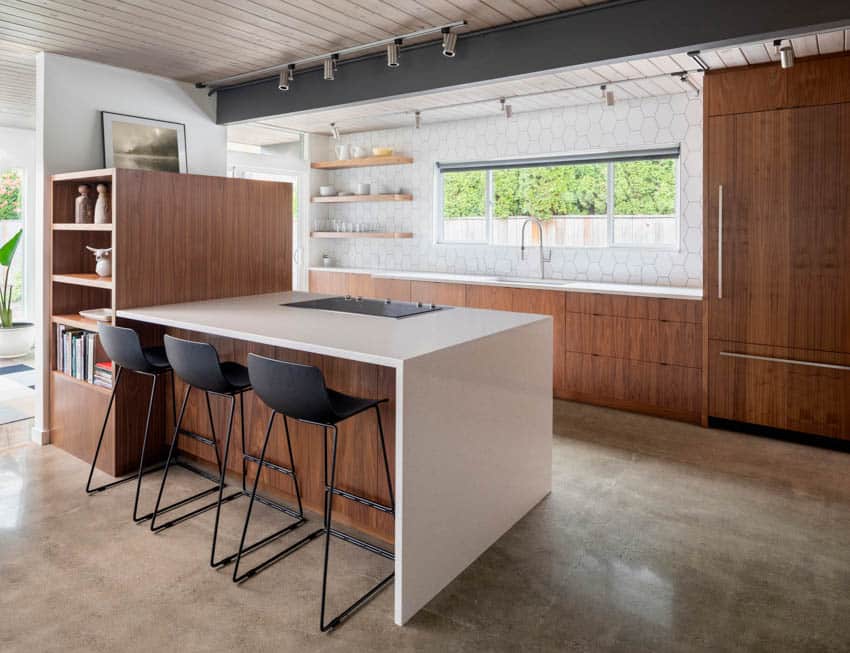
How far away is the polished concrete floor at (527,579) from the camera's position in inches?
80.0

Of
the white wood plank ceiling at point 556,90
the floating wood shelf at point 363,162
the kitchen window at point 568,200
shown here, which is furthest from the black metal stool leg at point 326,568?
the floating wood shelf at point 363,162

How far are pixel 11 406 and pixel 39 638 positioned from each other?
324 centimetres

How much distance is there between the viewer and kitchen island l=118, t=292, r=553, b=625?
2.15 m

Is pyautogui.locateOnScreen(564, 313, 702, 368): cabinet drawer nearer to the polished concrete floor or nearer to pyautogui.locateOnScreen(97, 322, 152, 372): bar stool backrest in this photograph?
the polished concrete floor

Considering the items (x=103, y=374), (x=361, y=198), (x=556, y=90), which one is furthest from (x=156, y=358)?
(x=361, y=198)

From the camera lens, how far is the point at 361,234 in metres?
6.70

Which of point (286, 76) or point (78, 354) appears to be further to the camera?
point (286, 76)

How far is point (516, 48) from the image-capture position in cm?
322

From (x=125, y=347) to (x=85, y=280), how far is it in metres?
0.81

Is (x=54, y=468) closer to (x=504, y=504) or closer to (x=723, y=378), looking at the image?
(x=504, y=504)

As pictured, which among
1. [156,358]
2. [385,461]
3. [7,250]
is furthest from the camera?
[7,250]

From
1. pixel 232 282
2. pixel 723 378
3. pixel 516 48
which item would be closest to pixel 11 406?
pixel 232 282

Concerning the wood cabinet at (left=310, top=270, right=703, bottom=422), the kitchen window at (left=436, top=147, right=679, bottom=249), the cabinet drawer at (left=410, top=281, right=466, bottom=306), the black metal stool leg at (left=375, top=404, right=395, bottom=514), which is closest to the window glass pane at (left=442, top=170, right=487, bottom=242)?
the kitchen window at (left=436, top=147, right=679, bottom=249)

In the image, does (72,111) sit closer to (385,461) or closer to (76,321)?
(76,321)
